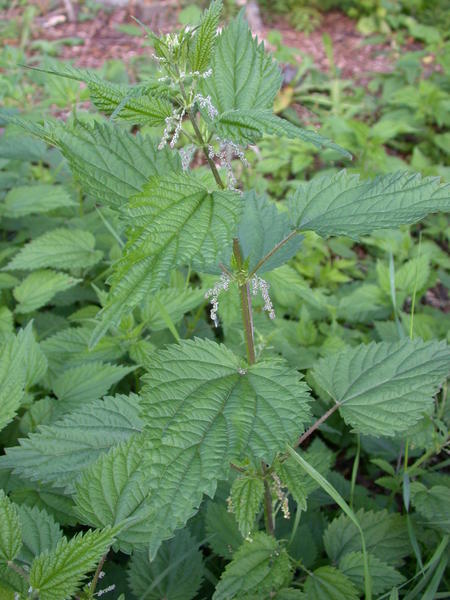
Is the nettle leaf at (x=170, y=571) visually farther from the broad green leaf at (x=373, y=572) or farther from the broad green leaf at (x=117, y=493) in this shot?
the broad green leaf at (x=373, y=572)

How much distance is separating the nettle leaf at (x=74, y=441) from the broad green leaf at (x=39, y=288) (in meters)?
0.95

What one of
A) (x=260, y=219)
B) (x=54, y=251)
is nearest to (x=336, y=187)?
(x=260, y=219)

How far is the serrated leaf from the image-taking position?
1.97 meters

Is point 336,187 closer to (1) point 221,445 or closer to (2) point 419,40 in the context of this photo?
(1) point 221,445

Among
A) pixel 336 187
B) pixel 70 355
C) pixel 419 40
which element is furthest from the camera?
pixel 419 40

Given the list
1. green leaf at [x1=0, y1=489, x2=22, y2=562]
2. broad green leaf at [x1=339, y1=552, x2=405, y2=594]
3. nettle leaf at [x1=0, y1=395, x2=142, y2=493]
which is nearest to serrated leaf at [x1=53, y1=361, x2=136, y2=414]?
nettle leaf at [x1=0, y1=395, x2=142, y2=493]

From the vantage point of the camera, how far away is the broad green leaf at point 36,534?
1.44 metres

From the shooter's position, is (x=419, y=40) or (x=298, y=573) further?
(x=419, y=40)

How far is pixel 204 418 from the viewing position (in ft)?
3.67

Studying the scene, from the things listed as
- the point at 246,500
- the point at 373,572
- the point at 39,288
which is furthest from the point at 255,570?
the point at 39,288

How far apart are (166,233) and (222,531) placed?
3.92 ft

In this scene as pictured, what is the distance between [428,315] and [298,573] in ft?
4.99

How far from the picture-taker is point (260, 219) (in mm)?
1607

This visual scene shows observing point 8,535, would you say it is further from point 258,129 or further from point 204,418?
point 258,129
